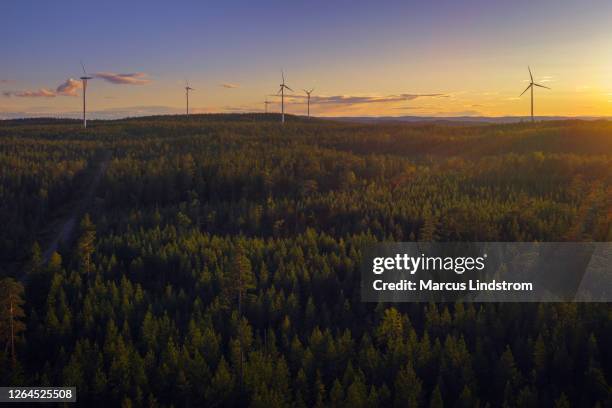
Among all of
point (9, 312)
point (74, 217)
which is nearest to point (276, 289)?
point (9, 312)

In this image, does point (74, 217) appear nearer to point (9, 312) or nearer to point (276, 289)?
point (276, 289)

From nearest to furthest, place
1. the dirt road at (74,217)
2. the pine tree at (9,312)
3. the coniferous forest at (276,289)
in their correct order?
the coniferous forest at (276,289)
the pine tree at (9,312)
the dirt road at (74,217)

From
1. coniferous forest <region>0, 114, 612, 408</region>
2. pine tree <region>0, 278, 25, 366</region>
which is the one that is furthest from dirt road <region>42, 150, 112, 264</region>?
pine tree <region>0, 278, 25, 366</region>

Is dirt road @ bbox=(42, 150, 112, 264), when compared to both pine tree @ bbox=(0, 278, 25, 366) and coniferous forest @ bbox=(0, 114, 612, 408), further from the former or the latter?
pine tree @ bbox=(0, 278, 25, 366)

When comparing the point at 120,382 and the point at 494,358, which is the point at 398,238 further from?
the point at 120,382

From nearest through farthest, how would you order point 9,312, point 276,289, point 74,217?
point 9,312 → point 276,289 → point 74,217

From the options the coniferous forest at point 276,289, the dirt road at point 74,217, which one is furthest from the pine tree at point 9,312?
the dirt road at point 74,217

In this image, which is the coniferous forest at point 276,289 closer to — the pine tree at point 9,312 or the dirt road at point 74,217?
the pine tree at point 9,312

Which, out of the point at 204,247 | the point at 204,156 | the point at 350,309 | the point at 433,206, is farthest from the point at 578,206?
the point at 204,156
